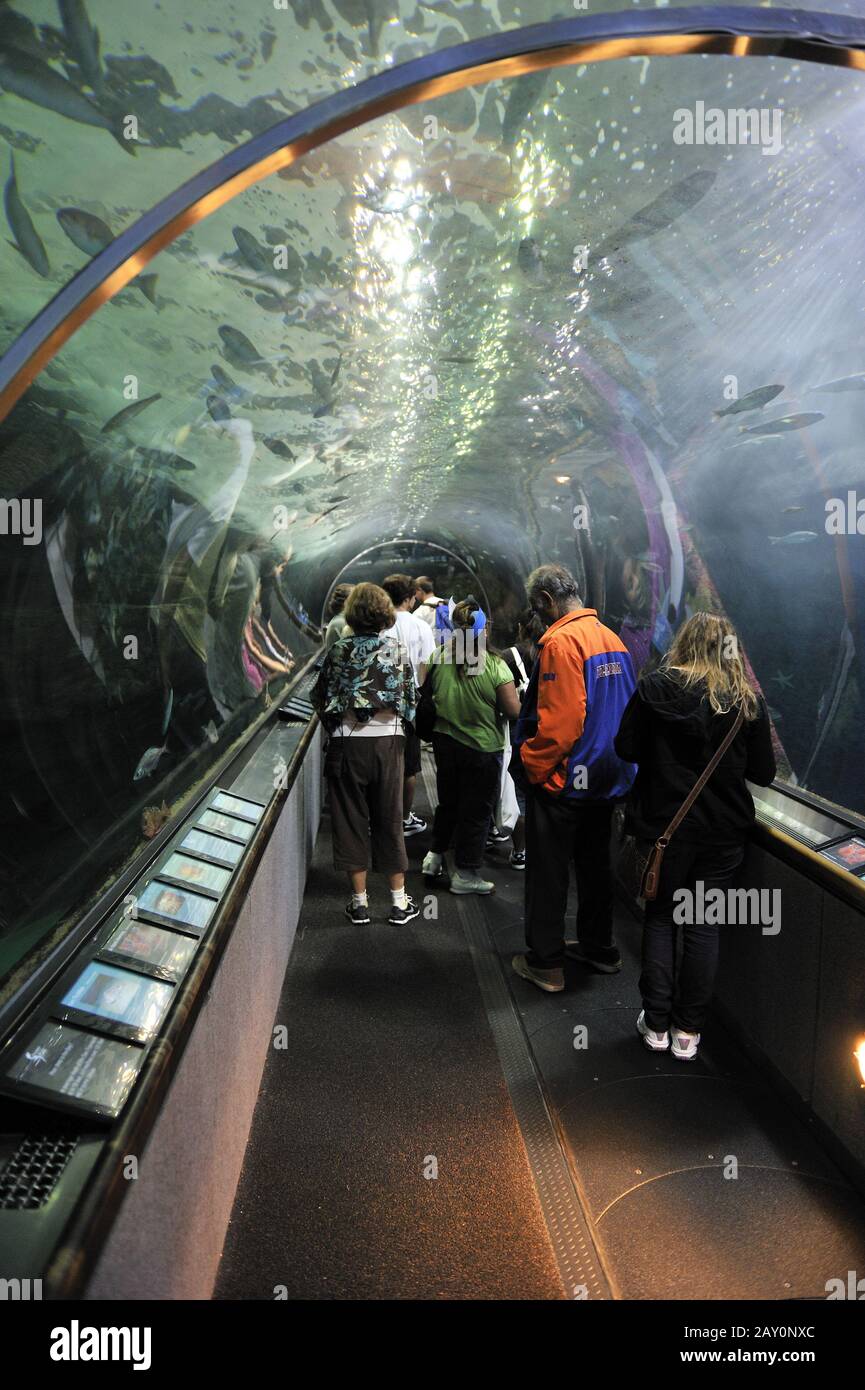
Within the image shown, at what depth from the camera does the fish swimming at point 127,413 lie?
11.1 ft

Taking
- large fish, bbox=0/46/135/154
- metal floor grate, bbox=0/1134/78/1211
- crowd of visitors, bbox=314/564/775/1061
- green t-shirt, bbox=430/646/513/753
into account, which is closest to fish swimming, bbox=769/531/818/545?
crowd of visitors, bbox=314/564/775/1061

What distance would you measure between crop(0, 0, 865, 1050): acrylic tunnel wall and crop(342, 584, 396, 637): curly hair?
3.82 ft

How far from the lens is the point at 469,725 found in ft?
18.5

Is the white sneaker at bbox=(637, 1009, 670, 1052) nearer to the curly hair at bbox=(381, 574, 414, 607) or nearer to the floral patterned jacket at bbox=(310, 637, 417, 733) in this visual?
the floral patterned jacket at bbox=(310, 637, 417, 733)

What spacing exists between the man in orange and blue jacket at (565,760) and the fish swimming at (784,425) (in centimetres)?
202

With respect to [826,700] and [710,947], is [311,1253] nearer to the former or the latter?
[710,947]

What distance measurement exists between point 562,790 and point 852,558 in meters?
2.54

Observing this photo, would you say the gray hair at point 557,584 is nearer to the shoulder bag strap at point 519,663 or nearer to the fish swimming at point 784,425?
the shoulder bag strap at point 519,663

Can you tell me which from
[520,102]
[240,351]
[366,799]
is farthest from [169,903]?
[520,102]

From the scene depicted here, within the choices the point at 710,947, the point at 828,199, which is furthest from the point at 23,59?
the point at 710,947

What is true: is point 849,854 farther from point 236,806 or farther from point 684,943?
point 236,806

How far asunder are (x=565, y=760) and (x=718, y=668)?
109 centimetres

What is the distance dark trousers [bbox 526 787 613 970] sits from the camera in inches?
176

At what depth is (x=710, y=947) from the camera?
3754mm
